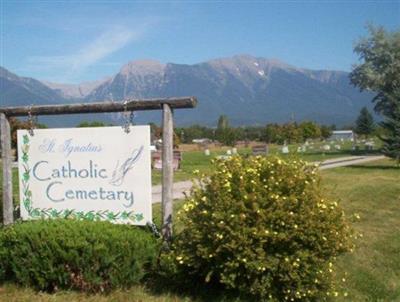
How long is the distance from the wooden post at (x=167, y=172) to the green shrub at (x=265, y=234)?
1.44 ft

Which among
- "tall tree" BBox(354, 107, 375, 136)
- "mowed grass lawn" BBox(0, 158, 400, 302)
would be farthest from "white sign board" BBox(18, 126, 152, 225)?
"tall tree" BBox(354, 107, 375, 136)

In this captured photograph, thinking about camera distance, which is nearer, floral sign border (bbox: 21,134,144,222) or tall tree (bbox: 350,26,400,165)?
floral sign border (bbox: 21,134,144,222)

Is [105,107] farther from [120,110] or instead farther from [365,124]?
[365,124]

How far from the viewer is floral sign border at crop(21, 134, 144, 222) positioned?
6.00 meters

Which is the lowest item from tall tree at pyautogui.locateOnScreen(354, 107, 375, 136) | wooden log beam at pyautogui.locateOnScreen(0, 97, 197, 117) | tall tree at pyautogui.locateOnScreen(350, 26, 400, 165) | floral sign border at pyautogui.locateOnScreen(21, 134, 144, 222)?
tall tree at pyautogui.locateOnScreen(354, 107, 375, 136)

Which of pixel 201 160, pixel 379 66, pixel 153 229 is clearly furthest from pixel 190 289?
pixel 379 66

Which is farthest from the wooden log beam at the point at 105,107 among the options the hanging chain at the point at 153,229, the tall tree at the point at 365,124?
the tall tree at the point at 365,124

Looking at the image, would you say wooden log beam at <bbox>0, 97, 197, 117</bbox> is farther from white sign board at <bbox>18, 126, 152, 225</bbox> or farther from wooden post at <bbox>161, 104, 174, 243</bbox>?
white sign board at <bbox>18, 126, 152, 225</bbox>

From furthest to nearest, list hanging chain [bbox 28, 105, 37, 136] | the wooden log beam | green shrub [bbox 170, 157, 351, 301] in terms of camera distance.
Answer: hanging chain [bbox 28, 105, 37, 136] → the wooden log beam → green shrub [bbox 170, 157, 351, 301]

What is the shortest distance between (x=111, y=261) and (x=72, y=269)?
408mm

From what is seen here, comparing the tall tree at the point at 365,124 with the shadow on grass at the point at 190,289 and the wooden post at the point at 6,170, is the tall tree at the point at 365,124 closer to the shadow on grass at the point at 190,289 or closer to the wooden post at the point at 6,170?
the wooden post at the point at 6,170

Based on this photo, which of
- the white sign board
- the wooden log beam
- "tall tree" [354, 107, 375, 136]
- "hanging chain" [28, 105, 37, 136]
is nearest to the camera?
the wooden log beam

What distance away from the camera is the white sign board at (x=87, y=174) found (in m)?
5.94

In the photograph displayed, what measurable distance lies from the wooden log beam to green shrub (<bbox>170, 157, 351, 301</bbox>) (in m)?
0.85
